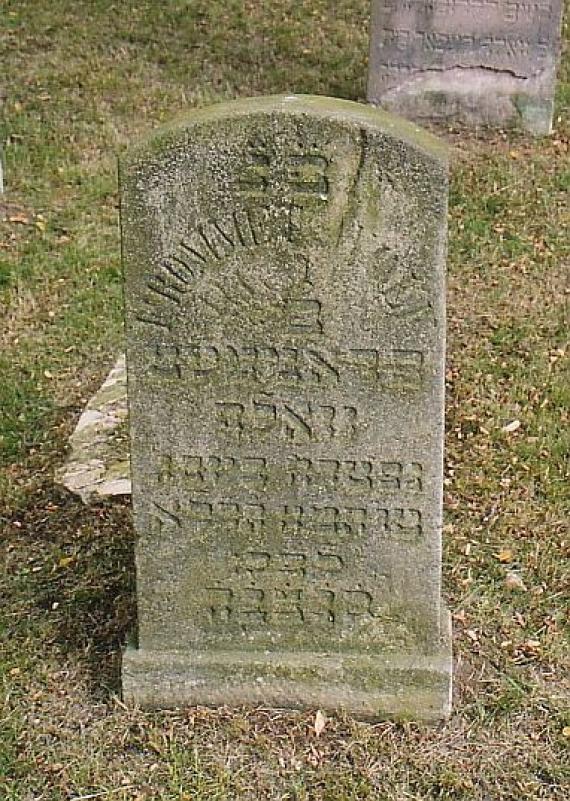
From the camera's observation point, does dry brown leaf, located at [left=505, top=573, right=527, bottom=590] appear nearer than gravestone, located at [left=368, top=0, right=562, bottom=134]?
Yes

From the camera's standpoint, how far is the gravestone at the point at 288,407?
3.34m

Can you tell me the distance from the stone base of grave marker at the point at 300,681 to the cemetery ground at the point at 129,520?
5 cm

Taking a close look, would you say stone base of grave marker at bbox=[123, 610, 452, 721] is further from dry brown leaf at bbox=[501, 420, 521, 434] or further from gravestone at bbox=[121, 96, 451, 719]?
dry brown leaf at bbox=[501, 420, 521, 434]

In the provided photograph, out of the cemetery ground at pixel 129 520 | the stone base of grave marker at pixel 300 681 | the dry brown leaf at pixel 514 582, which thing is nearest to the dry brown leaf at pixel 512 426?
the cemetery ground at pixel 129 520

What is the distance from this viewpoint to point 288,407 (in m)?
3.60

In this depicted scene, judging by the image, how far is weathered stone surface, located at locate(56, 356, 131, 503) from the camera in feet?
16.3

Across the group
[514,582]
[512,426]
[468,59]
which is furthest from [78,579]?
[468,59]

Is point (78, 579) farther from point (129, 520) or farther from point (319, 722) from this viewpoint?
point (319, 722)

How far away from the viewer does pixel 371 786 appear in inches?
143

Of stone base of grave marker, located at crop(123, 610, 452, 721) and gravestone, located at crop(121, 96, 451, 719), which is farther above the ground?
gravestone, located at crop(121, 96, 451, 719)

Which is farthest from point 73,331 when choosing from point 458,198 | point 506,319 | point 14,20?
point 14,20

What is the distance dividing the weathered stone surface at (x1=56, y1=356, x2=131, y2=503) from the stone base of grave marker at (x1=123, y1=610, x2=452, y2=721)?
3.71 ft

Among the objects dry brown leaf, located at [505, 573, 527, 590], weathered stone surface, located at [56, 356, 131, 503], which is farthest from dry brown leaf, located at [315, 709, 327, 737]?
weathered stone surface, located at [56, 356, 131, 503]

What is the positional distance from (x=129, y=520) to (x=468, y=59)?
472 centimetres
